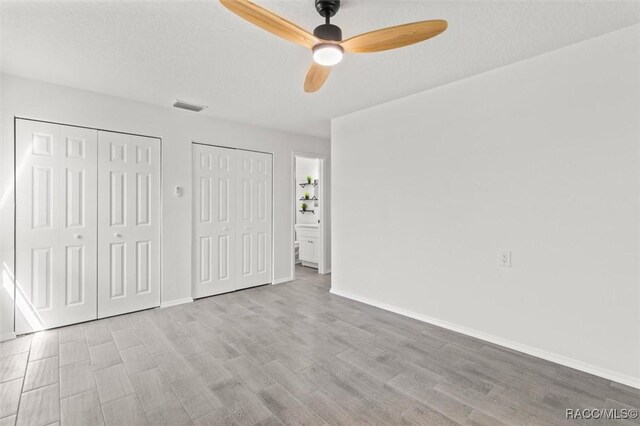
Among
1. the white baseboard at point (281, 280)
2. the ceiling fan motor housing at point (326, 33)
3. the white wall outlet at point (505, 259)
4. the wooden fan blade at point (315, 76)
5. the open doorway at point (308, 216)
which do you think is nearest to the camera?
the ceiling fan motor housing at point (326, 33)

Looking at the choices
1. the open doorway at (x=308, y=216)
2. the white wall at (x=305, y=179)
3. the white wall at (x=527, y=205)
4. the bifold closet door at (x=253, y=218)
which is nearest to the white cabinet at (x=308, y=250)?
the open doorway at (x=308, y=216)

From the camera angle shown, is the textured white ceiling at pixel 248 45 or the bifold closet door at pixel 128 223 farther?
the bifold closet door at pixel 128 223

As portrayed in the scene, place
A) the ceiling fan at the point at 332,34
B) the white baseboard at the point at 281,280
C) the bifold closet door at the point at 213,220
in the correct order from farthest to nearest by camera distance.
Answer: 1. the white baseboard at the point at 281,280
2. the bifold closet door at the point at 213,220
3. the ceiling fan at the point at 332,34

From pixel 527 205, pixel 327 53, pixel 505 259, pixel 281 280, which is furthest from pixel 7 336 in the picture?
pixel 527 205

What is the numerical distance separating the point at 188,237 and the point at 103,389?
215 cm

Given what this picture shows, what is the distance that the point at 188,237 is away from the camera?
4.07 m

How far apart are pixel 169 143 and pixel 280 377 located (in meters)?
3.12

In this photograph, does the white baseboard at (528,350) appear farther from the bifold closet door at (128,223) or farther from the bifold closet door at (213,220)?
the bifold closet door at (128,223)

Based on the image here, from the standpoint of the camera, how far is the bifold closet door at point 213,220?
4.19 meters

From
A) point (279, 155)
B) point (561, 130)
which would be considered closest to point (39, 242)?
point (279, 155)

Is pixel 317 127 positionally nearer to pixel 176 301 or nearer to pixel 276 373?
pixel 176 301

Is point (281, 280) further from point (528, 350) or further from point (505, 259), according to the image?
point (528, 350)

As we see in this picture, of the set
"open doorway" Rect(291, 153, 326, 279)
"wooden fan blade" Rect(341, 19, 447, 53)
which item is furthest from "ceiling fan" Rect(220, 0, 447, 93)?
"open doorway" Rect(291, 153, 326, 279)

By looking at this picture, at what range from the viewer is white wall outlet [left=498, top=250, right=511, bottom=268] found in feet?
8.97
